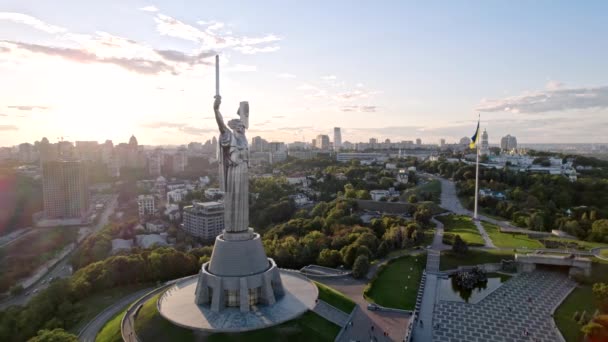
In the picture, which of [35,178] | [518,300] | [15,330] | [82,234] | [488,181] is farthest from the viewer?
[35,178]

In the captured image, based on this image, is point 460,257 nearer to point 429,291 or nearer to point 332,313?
point 429,291

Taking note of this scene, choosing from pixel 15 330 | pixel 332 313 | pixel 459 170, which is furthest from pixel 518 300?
pixel 459 170

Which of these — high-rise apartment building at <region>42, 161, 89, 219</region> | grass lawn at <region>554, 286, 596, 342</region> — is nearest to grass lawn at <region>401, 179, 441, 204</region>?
grass lawn at <region>554, 286, 596, 342</region>

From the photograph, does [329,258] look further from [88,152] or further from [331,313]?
[88,152]

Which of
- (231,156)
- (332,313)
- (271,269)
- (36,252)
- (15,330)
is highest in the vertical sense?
(231,156)

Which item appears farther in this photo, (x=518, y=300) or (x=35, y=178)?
(x=35, y=178)

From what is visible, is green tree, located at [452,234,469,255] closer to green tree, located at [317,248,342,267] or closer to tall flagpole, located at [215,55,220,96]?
green tree, located at [317,248,342,267]
